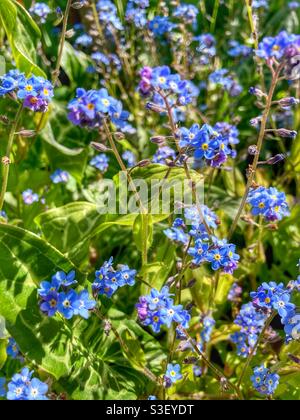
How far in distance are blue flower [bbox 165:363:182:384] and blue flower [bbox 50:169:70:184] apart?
3.11 feet

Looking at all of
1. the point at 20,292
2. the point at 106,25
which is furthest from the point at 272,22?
the point at 20,292

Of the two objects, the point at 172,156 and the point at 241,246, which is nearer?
the point at 172,156

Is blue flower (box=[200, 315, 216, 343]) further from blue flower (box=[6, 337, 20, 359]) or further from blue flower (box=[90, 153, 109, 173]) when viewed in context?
blue flower (box=[90, 153, 109, 173])

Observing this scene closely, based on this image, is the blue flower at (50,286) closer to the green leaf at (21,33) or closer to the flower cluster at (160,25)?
the green leaf at (21,33)

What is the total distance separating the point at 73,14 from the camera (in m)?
4.26

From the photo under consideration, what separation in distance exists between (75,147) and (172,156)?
64 cm

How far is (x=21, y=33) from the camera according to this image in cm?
222

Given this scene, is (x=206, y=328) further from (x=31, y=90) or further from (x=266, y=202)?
(x=31, y=90)

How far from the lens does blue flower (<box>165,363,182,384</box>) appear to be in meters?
1.74

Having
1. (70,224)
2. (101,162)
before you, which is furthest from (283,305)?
(101,162)

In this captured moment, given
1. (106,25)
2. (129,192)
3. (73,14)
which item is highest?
(73,14)

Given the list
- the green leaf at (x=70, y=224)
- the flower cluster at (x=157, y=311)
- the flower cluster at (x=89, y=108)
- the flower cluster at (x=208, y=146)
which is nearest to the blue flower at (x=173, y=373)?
the flower cluster at (x=157, y=311)
